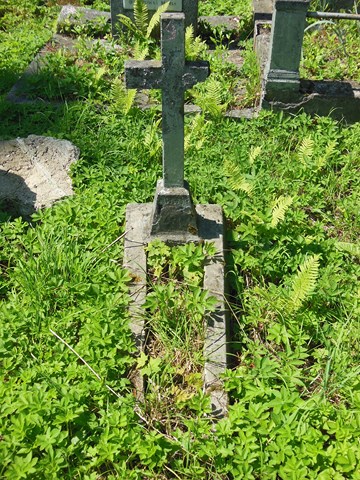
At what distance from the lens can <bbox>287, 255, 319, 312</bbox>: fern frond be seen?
3.49 metres

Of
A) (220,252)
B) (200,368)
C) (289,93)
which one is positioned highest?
(289,93)

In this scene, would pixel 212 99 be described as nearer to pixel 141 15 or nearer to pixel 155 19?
pixel 155 19

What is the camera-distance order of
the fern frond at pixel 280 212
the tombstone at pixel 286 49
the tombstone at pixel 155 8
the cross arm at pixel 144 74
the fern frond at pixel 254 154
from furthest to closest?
the tombstone at pixel 155 8 → the tombstone at pixel 286 49 → the fern frond at pixel 254 154 → the fern frond at pixel 280 212 → the cross arm at pixel 144 74

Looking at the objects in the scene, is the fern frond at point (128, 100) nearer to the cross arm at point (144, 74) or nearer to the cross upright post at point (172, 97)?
the cross upright post at point (172, 97)

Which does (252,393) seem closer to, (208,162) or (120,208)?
(120,208)

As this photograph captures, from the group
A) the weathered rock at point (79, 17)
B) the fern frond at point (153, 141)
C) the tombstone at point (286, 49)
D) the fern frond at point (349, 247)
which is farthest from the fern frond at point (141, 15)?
the fern frond at point (349, 247)

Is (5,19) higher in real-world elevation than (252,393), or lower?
higher

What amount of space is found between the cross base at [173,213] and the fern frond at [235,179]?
0.54 meters

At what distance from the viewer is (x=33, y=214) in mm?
4156

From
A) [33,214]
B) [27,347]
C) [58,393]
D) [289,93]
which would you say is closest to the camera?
[58,393]

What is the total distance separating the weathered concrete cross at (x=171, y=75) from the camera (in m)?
3.23

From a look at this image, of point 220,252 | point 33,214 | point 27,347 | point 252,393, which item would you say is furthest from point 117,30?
point 252,393

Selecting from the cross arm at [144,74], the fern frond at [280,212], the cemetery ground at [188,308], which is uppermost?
the cross arm at [144,74]

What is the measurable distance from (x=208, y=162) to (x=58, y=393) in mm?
2463
